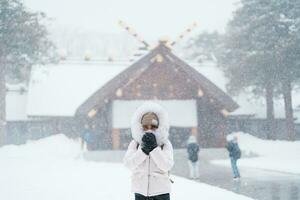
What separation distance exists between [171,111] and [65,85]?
417 inches

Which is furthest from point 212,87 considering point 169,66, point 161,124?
point 161,124

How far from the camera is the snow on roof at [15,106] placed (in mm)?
32172

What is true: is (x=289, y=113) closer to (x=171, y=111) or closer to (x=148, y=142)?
(x=171, y=111)

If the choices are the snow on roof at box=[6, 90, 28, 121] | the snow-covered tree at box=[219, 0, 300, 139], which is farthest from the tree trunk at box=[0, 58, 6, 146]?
the snow-covered tree at box=[219, 0, 300, 139]

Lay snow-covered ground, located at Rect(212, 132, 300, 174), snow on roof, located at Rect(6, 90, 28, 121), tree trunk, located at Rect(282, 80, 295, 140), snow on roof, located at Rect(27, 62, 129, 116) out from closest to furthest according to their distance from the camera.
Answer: snow-covered ground, located at Rect(212, 132, 300, 174) < tree trunk, located at Rect(282, 80, 295, 140) < snow on roof, located at Rect(27, 62, 129, 116) < snow on roof, located at Rect(6, 90, 28, 121)

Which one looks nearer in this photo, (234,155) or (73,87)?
(234,155)

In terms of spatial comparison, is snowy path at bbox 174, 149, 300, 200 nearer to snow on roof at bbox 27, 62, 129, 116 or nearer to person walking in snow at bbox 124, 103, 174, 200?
person walking in snow at bbox 124, 103, 174, 200

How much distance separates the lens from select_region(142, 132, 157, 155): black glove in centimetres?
475

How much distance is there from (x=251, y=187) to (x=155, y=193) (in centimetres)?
842

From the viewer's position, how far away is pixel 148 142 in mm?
4762

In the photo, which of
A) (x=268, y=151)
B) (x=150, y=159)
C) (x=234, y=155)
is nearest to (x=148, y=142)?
(x=150, y=159)

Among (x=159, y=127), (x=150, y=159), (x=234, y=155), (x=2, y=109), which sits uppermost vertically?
(x=2, y=109)

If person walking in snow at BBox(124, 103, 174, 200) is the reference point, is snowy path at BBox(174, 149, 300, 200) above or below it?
below

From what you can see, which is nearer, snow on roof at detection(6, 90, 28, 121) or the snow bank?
the snow bank
